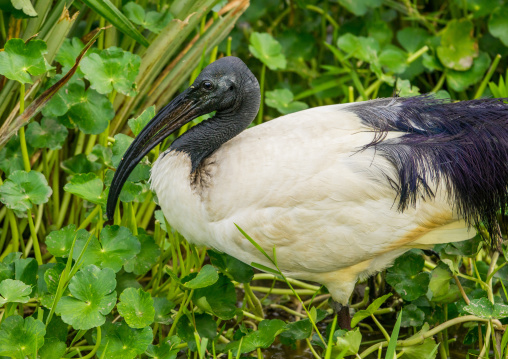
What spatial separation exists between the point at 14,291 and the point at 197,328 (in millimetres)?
719

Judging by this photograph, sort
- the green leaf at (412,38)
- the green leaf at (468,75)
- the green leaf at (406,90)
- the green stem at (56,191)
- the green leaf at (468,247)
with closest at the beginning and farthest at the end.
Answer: the green leaf at (468,247) → the green stem at (56,191) → the green leaf at (406,90) → the green leaf at (468,75) → the green leaf at (412,38)

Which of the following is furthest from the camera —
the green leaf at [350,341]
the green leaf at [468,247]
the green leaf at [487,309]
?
the green leaf at [468,247]

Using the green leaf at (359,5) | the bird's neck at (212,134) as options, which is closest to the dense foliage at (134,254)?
the bird's neck at (212,134)

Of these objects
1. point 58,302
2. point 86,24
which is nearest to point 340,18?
point 86,24

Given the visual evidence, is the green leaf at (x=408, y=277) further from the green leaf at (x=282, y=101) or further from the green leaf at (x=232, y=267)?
the green leaf at (x=282, y=101)

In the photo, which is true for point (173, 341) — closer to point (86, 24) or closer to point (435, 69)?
point (86, 24)

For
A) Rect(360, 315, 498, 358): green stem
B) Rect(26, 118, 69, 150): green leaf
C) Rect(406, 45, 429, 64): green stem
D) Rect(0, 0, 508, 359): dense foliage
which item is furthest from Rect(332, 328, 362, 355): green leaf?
Rect(406, 45, 429, 64): green stem

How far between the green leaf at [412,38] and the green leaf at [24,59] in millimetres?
2242

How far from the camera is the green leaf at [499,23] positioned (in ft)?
13.2

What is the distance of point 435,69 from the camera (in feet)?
13.7

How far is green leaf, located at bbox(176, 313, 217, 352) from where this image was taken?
8.98 ft

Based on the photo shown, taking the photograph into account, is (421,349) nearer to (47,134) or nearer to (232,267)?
(232,267)

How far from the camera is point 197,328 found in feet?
9.18

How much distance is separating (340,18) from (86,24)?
2.13 meters
